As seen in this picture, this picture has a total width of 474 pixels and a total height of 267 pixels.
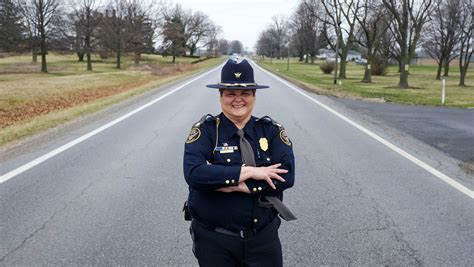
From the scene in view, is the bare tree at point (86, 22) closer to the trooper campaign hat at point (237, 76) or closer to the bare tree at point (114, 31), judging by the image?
the bare tree at point (114, 31)

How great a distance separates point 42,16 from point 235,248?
159 ft

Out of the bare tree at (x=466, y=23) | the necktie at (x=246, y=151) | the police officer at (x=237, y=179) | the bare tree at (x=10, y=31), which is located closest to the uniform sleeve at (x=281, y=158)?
the police officer at (x=237, y=179)

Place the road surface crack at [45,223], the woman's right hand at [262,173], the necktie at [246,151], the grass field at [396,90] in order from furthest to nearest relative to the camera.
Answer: the grass field at [396,90]
the road surface crack at [45,223]
the necktie at [246,151]
the woman's right hand at [262,173]

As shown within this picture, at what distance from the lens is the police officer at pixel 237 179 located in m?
A: 2.37

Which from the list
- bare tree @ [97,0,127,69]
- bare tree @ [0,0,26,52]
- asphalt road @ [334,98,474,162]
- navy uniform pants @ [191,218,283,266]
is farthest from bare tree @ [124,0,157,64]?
navy uniform pants @ [191,218,283,266]

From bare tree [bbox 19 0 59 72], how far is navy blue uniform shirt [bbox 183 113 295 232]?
46.6 meters

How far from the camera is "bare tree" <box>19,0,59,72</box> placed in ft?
146

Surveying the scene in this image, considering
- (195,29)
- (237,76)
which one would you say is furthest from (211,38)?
(237,76)

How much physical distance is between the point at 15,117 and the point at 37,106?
2949mm

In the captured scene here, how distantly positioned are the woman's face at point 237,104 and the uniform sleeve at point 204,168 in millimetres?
171

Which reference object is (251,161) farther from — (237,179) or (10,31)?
(10,31)

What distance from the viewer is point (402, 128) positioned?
Answer: 10.7 meters

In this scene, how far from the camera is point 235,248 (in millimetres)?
2391

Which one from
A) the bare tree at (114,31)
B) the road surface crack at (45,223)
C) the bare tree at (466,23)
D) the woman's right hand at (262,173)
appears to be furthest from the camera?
the bare tree at (114,31)
